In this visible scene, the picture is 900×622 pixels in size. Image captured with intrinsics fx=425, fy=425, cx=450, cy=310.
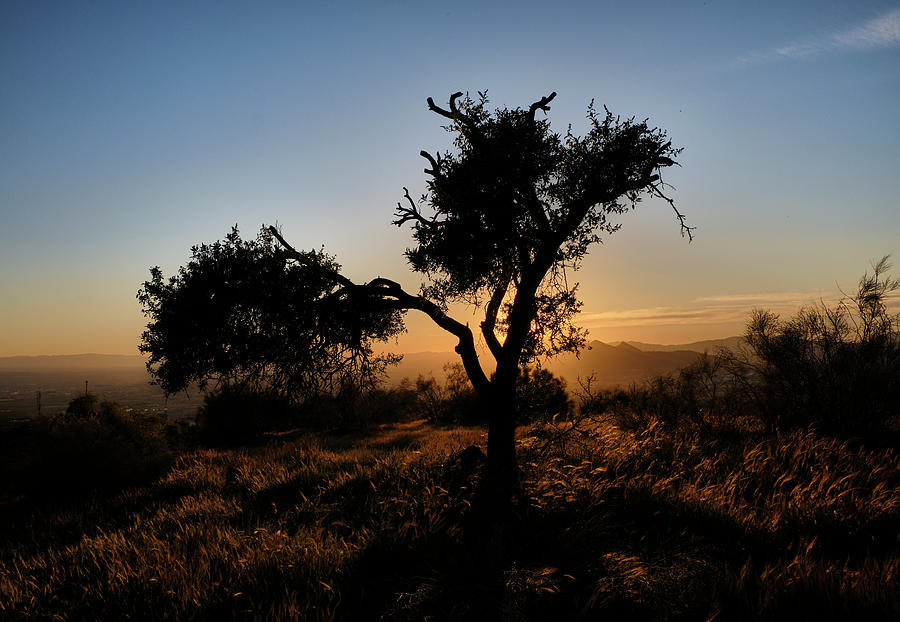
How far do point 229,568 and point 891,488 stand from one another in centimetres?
1052

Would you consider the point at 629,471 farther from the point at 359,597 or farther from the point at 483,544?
the point at 359,597

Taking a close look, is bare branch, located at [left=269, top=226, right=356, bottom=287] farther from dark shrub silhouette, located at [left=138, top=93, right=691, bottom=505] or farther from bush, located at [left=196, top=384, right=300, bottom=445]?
bush, located at [left=196, top=384, right=300, bottom=445]

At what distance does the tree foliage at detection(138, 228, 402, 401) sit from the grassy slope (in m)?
2.38

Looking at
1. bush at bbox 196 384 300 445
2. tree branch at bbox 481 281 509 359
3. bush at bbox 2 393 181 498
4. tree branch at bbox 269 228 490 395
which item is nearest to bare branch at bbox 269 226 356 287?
tree branch at bbox 269 228 490 395

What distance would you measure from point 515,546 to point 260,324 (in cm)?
592

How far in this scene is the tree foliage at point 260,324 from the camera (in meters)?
8.09

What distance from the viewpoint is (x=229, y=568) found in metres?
5.13

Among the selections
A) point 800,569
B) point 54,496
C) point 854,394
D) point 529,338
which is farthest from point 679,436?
point 54,496

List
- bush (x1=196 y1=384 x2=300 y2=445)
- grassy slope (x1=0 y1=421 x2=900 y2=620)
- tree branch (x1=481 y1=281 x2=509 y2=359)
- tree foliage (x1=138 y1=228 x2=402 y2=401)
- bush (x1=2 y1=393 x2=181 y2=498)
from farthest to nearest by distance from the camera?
bush (x1=196 y1=384 x2=300 y2=445), bush (x1=2 y1=393 x2=181 y2=498), tree branch (x1=481 y1=281 x2=509 y2=359), tree foliage (x1=138 y1=228 x2=402 y2=401), grassy slope (x1=0 y1=421 x2=900 y2=620)

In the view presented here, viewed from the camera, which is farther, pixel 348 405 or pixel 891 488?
pixel 348 405

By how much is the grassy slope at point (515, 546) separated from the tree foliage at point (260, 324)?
2.38 meters

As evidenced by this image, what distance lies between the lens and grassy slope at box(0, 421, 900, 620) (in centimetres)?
423

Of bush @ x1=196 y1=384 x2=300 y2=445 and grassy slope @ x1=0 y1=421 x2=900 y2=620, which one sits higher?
grassy slope @ x1=0 y1=421 x2=900 y2=620

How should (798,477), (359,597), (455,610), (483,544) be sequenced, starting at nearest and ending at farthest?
(455,610), (359,597), (483,544), (798,477)
